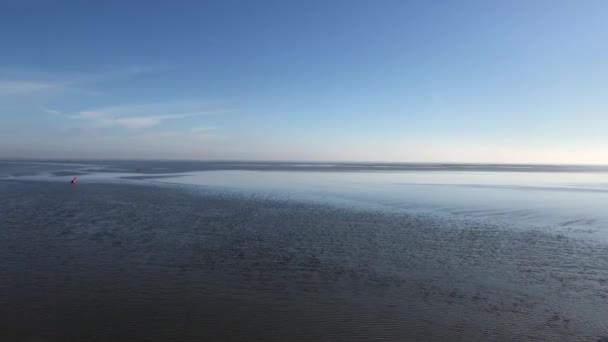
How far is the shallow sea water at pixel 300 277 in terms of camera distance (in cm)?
708

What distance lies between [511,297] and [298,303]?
4.77m

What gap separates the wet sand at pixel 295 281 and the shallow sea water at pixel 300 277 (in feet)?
0.14

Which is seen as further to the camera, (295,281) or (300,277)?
(300,277)

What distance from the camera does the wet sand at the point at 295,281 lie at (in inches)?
277

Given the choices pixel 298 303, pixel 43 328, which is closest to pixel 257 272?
pixel 298 303

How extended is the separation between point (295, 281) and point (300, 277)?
1.05ft

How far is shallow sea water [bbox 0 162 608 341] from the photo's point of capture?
7.08 metres

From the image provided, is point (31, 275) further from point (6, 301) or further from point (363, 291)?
point (363, 291)

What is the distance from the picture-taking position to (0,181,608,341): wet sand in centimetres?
704

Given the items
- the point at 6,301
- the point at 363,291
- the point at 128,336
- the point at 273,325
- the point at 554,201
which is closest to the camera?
the point at 128,336

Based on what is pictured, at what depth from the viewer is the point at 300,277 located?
9.93 meters

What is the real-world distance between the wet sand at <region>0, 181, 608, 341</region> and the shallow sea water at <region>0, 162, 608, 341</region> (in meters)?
0.04

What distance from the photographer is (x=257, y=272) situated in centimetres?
1030

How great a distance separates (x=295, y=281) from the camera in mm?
9633
